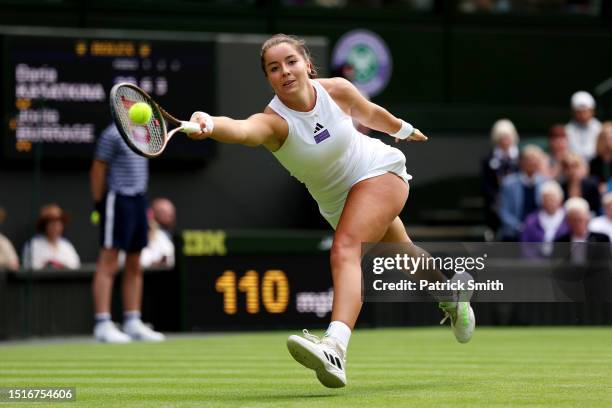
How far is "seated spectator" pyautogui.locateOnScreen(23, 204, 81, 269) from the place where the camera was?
15.8 metres

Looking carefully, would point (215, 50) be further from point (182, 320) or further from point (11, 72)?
point (182, 320)

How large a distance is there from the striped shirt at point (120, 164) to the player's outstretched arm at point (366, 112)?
5.34 metres

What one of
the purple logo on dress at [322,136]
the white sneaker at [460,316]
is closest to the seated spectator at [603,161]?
the white sneaker at [460,316]

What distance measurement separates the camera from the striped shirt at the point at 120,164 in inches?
537

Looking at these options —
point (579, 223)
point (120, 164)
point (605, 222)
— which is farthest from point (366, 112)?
point (605, 222)

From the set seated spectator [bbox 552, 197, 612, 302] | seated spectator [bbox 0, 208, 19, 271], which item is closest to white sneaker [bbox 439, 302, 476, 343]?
seated spectator [bbox 552, 197, 612, 302]

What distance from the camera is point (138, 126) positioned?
7258 millimetres

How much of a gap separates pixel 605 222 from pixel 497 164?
2.13m

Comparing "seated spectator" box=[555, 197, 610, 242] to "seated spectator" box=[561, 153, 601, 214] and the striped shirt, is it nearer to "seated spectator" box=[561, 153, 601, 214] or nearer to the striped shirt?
"seated spectator" box=[561, 153, 601, 214]

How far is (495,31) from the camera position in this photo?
21.7 m

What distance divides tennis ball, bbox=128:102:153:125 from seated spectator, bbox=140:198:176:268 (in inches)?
332

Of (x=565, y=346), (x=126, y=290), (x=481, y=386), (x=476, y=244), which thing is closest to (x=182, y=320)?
(x=126, y=290)

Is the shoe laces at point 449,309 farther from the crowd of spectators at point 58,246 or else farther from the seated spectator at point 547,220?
the crowd of spectators at point 58,246

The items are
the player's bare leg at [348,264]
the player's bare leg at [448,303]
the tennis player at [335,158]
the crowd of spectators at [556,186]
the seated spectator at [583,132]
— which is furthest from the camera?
the seated spectator at [583,132]
